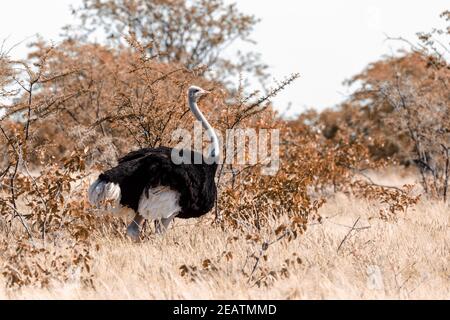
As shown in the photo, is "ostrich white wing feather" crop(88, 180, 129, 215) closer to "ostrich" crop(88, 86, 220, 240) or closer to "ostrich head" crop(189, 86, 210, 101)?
"ostrich" crop(88, 86, 220, 240)

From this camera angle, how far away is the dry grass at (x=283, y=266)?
15.9 feet

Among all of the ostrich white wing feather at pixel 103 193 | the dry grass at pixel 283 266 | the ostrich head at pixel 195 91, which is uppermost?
the ostrich head at pixel 195 91

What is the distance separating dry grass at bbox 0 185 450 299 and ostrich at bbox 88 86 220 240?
0.29 meters

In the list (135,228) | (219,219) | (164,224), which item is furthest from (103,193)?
(219,219)

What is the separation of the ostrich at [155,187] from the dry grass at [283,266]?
11.3 inches

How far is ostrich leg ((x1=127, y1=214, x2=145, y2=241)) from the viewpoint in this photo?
6.83m

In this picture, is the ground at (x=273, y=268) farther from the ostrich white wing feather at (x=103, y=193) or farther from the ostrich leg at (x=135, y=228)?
the ostrich white wing feather at (x=103, y=193)

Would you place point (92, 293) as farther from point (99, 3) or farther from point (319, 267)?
point (99, 3)

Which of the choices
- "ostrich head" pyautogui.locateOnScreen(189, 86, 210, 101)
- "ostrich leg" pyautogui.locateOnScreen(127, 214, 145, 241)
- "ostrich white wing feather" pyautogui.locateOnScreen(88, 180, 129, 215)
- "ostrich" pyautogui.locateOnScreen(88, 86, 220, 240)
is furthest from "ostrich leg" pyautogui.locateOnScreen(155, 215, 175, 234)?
"ostrich head" pyautogui.locateOnScreen(189, 86, 210, 101)

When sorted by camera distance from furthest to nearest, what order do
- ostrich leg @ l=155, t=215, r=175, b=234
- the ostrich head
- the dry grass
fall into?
the ostrich head
ostrich leg @ l=155, t=215, r=175, b=234
the dry grass

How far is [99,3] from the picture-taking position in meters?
22.0

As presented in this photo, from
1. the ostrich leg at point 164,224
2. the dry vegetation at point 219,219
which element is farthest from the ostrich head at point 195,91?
the ostrich leg at point 164,224

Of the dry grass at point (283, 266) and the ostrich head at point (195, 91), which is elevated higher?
the ostrich head at point (195, 91)
